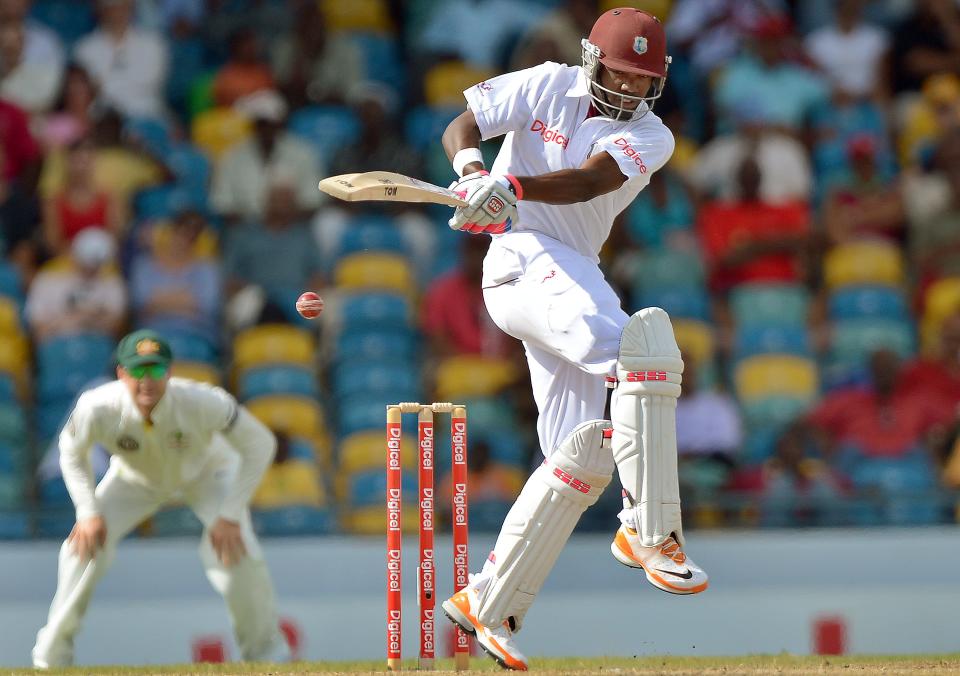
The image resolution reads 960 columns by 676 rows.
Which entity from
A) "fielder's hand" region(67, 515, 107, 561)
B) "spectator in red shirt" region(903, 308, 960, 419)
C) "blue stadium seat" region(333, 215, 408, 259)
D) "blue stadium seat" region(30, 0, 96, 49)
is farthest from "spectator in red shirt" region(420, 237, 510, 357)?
"blue stadium seat" region(30, 0, 96, 49)

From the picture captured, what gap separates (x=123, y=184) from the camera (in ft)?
30.0

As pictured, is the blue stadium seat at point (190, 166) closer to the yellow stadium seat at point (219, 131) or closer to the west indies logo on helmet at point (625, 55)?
the yellow stadium seat at point (219, 131)

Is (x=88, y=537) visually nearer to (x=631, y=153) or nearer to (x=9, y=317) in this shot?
(x=9, y=317)

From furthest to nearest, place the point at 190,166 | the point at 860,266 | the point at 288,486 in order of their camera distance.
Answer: the point at 190,166 < the point at 860,266 < the point at 288,486

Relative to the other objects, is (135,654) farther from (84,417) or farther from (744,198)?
(744,198)

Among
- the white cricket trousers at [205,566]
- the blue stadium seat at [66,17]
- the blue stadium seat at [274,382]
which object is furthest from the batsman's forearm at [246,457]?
the blue stadium seat at [66,17]

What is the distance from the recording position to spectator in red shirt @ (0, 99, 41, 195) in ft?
30.2

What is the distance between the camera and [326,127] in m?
9.56

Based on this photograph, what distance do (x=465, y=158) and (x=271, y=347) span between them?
3.98m

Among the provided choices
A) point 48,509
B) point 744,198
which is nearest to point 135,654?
point 48,509

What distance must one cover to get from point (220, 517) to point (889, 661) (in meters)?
2.71

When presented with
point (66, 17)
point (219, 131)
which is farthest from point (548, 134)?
point (66, 17)

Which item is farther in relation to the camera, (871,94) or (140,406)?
(871,94)

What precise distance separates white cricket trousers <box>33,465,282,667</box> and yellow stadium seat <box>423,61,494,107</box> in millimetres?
3321
